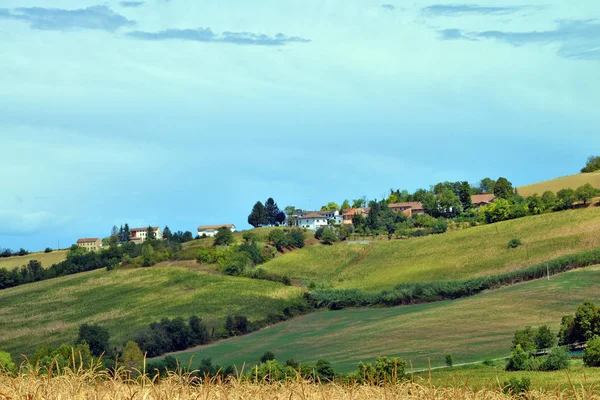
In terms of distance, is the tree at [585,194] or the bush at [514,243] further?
the tree at [585,194]

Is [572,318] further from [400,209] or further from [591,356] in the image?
[400,209]

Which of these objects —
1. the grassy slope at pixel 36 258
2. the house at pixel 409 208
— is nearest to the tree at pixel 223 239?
the grassy slope at pixel 36 258

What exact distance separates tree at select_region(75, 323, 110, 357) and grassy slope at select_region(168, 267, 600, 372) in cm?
1018

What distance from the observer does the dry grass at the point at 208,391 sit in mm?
10508

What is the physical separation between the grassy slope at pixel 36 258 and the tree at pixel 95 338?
252 feet

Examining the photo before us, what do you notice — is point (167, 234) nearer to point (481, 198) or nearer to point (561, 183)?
point (481, 198)

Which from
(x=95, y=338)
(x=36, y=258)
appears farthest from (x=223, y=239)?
(x=95, y=338)

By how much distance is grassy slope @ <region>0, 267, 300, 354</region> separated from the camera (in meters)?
102

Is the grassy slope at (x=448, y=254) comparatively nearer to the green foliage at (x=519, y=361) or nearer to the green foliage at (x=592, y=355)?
the green foliage at (x=519, y=361)

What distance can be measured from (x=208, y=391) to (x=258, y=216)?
18559cm

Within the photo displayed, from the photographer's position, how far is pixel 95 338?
3489 inches

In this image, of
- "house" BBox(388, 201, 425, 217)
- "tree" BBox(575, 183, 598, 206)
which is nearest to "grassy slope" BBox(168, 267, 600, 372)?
"tree" BBox(575, 183, 598, 206)

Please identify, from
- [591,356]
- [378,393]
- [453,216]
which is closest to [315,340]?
[591,356]

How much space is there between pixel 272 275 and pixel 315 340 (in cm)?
3977
